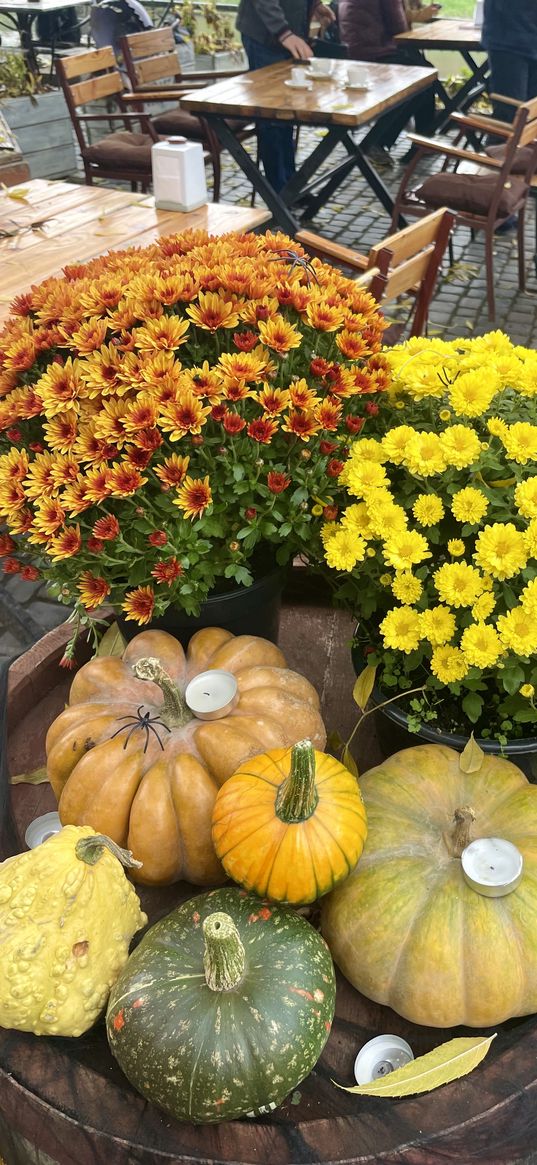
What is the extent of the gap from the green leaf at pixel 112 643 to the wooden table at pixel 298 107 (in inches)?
179

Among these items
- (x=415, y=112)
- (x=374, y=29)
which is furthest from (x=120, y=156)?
(x=415, y=112)

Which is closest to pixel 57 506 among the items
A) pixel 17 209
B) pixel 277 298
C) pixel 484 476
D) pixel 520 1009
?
pixel 277 298

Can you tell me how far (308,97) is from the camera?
539 cm

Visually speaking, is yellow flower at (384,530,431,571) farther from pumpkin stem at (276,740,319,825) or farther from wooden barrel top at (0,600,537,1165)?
wooden barrel top at (0,600,537,1165)

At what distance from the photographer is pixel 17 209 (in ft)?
13.0

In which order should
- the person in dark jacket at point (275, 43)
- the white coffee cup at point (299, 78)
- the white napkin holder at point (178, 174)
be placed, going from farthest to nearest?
1. the person in dark jacket at point (275, 43)
2. the white coffee cup at point (299, 78)
3. the white napkin holder at point (178, 174)

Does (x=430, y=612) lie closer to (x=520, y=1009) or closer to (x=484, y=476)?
(x=484, y=476)

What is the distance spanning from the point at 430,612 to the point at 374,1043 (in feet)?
1.89

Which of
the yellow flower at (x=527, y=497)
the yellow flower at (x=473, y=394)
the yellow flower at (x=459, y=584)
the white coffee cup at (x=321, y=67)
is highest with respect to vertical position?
the white coffee cup at (x=321, y=67)

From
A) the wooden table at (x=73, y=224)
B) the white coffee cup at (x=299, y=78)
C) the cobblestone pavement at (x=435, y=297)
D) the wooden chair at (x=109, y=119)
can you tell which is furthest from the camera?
the white coffee cup at (x=299, y=78)

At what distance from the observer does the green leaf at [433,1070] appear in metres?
0.92

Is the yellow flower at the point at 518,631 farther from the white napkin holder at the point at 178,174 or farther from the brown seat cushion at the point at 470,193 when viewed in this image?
the brown seat cushion at the point at 470,193

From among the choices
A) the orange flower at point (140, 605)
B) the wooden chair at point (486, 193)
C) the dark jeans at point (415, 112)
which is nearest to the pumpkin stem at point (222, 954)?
the orange flower at point (140, 605)

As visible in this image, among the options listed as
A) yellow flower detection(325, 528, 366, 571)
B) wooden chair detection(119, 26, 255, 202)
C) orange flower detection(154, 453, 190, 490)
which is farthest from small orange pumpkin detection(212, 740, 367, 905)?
wooden chair detection(119, 26, 255, 202)
